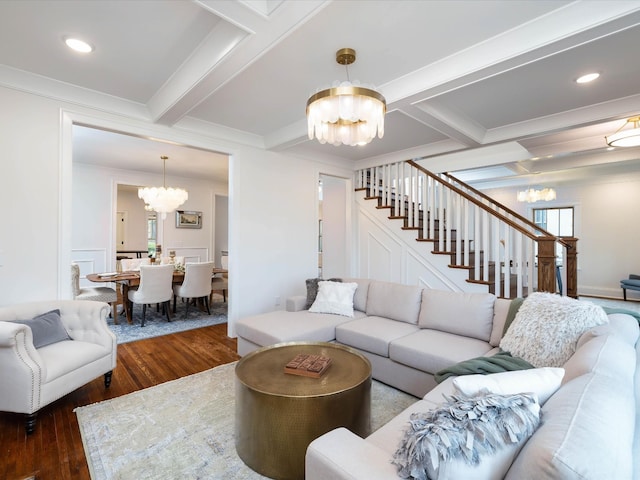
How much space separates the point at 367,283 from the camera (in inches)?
139

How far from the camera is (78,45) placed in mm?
2213

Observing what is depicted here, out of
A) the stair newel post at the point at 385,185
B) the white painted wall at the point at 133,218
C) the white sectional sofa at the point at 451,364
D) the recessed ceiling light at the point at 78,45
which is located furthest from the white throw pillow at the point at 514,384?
the white painted wall at the point at 133,218

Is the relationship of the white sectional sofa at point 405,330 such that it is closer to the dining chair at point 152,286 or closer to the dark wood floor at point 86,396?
the dark wood floor at point 86,396

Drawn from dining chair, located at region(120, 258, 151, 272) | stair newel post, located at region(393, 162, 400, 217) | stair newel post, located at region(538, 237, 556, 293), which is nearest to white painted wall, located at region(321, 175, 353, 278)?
stair newel post, located at region(393, 162, 400, 217)

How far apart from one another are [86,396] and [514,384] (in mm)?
2982

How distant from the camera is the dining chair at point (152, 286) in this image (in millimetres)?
4223

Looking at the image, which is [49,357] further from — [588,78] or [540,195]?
[540,195]

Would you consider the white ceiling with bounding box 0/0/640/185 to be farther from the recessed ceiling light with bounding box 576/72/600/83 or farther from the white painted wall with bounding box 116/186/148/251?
the white painted wall with bounding box 116/186/148/251

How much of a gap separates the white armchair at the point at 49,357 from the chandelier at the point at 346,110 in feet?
7.59

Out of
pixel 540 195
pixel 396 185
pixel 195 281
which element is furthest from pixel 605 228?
pixel 195 281

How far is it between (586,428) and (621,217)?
8245 millimetres

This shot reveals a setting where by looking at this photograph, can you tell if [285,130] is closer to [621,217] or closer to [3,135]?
[3,135]

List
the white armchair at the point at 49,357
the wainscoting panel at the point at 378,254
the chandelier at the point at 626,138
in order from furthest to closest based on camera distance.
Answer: the wainscoting panel at the point at 378,254 → the chandelier at the point at 626,138 → the white armchair at the point at 49,357

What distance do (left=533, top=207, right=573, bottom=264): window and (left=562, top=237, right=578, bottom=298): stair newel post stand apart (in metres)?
3.68
